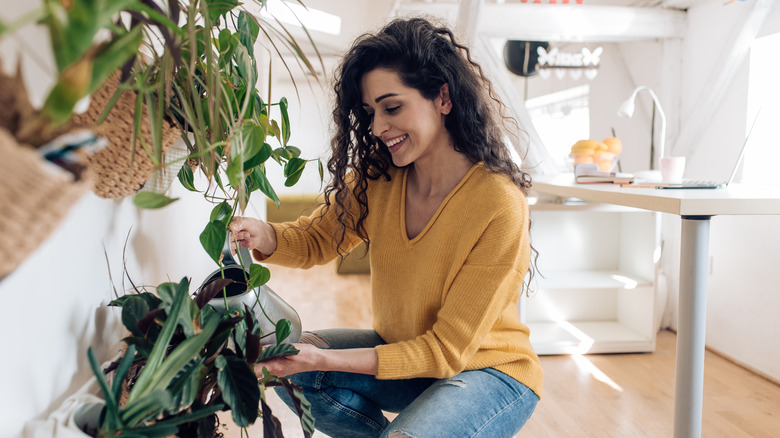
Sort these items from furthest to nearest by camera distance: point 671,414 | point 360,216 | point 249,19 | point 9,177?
point 671,414, point 360,216, point 249,19, point 9,177

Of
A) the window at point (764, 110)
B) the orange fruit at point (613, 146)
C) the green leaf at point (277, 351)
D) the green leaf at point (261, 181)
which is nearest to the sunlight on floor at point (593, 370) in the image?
the orange fruit at point (613, 146)

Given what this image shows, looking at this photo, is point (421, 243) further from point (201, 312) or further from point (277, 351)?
point (201, 312)

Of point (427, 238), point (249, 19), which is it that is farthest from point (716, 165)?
point (249, 19)

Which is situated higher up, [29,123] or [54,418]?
[29,123]

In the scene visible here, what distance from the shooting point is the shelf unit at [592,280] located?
98.6 inches

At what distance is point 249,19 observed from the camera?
85cm

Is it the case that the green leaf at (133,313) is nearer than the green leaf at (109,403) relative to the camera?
No

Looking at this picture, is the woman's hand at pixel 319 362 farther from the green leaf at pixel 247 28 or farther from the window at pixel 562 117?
the window at pixel 562 117

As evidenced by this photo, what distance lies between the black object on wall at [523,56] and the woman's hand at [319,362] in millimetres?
2843

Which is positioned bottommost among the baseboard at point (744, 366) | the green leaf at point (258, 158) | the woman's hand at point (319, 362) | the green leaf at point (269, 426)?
the baseboard at point (744, 366)

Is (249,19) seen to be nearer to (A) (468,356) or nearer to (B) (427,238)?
(B) (427,238)

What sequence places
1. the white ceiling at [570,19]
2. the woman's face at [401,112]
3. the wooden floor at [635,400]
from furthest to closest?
1. the white ceiling at [570,19]
2. the wooden floor at [635,400]
3. the woman's face at [401,112]

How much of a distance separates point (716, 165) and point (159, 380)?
103 inches

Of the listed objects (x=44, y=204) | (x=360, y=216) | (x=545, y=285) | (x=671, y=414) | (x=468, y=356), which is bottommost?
(x=671, y=414)
